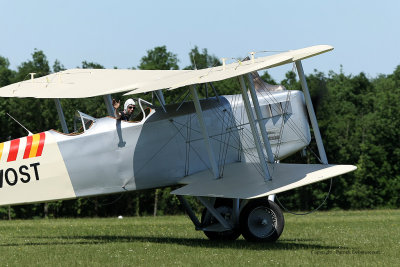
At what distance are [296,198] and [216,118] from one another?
44196 millimetres

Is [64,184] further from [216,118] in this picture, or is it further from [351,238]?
[351,238]

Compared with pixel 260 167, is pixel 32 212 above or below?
below

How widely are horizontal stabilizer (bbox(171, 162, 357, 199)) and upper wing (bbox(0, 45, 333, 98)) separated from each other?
1.94 m

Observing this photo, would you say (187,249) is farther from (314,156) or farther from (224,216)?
(314,156)

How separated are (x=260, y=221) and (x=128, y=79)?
4.45 meters

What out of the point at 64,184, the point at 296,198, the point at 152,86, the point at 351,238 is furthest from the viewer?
the point at 296,198

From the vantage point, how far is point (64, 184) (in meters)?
13.7

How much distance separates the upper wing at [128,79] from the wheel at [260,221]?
2595mm

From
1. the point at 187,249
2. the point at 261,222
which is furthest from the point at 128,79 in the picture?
the point at 187,249

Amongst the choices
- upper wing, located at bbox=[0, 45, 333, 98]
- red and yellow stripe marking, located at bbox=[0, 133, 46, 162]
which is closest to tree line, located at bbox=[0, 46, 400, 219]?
upper wing, located at bbox=[0, 45, 333, 98]

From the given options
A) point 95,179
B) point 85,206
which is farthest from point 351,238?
point 85,206

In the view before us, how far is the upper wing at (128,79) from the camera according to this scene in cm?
1208

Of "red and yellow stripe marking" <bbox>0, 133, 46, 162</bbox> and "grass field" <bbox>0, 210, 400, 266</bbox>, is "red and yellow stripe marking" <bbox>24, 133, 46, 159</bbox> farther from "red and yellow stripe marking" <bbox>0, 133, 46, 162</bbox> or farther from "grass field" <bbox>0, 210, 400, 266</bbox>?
"grass field" <bbox>0, 210, 400, 266</bbox>

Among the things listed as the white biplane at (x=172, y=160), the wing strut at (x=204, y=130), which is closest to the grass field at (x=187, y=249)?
the white biplane at (x=172, y=160)
